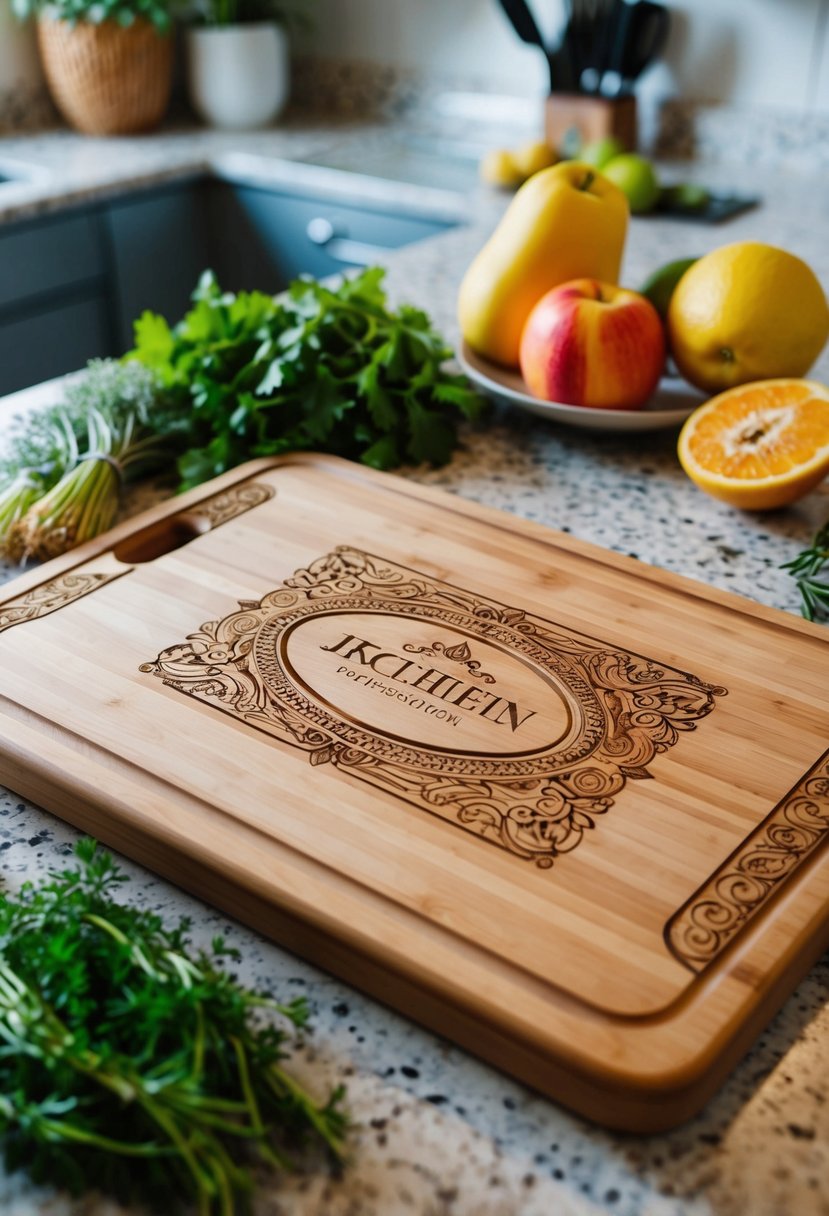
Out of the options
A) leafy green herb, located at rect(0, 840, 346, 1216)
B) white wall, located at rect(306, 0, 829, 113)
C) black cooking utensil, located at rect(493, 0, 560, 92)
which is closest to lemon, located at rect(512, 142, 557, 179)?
black cooking utensil, located at rect(493, 0, 560, 92)

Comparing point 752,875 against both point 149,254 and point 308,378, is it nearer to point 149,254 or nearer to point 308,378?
point 308,378

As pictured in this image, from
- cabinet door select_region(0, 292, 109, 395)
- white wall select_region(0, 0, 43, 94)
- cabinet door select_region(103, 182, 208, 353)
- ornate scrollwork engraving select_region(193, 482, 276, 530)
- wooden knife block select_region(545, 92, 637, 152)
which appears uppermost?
white wall select_region(0, 0, 43, 94)

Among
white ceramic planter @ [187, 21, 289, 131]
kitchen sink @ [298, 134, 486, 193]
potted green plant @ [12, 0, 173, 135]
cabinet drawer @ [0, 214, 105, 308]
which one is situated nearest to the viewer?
cabinet drawer @ [0, 214, 105, 308]

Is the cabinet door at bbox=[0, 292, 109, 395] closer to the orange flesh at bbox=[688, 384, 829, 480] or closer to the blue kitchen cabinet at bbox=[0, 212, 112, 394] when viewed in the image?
the blue kitchen cabinet at bbox=[0, 212, 112, 394]

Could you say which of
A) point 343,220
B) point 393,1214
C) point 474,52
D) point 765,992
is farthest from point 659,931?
point 474,52

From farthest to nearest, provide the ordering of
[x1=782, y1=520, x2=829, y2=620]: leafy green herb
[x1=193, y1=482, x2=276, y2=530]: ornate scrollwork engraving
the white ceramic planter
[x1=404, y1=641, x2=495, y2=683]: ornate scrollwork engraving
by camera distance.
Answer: the white ceramic planter → [x1=193, y1=482, x2=276, y2=530]: ornate scrollwork engraving → [x1=782, y1=520, x2=829, y2=620]: leafy green herb → [x1=404, y1=641, x2=495, y2=683]: ornate scrollwork engraving

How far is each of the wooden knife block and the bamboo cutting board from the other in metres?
1.50

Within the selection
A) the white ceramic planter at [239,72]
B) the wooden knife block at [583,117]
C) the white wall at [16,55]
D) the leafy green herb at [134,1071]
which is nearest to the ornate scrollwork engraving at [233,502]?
the leafy green herb at [134,1071]

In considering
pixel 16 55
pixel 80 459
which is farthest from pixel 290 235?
pixel 80 459

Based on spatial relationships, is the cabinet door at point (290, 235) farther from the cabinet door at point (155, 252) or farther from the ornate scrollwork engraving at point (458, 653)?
the ornate scrollwork engraving at point (458, 653)

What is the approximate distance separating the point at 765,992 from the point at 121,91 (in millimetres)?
2597

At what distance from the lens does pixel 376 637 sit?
864mm

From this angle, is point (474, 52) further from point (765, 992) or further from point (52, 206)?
point (765, 992)

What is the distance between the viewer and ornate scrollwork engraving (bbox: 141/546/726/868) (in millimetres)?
698
